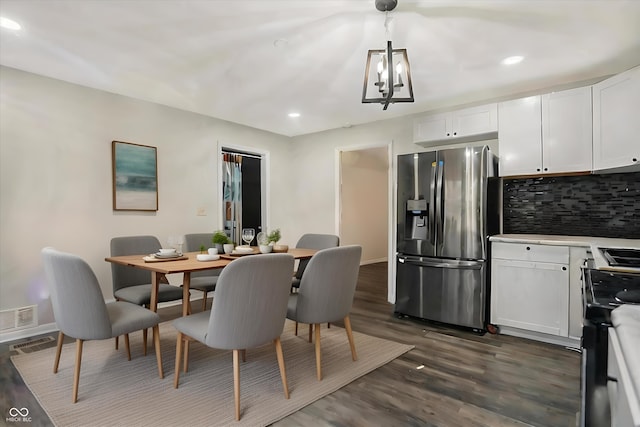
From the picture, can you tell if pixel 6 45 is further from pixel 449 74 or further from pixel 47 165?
pixel 449 74

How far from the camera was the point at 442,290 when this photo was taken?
3473mm

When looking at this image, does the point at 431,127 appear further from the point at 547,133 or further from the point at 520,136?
the point at 547,133

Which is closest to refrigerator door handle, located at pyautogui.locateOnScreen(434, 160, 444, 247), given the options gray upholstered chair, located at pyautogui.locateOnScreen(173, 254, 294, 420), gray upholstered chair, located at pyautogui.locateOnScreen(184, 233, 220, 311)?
gray upholstered chair, located at pyautogui.locateOnScreen(173, 254, 294, 420)

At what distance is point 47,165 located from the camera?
322 cm

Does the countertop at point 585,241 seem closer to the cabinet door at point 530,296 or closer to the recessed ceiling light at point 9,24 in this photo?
the cabinet door at point 530,296

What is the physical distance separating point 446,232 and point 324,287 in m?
1.72

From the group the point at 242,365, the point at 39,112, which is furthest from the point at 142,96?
the point at 242,365

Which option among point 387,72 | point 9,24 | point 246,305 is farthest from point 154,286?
point 387,72

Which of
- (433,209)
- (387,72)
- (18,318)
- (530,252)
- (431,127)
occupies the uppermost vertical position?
(431,127)

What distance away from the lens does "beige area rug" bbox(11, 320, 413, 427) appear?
1.91 meters

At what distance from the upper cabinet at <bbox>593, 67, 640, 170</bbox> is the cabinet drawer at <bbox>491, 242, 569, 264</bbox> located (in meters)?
0.76

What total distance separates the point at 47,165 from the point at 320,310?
2909 millimetres

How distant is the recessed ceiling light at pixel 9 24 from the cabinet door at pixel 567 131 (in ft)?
13.7

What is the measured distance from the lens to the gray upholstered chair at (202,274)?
127 inches
